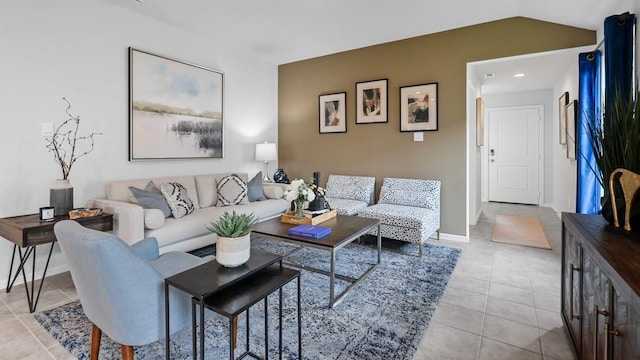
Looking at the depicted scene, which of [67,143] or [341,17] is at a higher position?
[341,17]

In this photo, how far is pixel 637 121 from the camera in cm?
152

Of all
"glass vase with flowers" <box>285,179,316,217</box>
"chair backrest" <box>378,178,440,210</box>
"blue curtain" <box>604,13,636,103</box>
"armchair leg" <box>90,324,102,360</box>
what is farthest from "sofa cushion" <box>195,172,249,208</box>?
"blue curtain" <box>604,13,636,103</box>

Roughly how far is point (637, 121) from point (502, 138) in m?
5.96

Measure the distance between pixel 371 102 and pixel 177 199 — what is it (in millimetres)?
2756

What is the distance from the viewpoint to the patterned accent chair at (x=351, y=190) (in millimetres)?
4221

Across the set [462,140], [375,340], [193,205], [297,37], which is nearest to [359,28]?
[297,37]

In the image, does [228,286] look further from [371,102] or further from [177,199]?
[371,102]

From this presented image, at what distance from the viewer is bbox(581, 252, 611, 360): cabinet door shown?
119 cm

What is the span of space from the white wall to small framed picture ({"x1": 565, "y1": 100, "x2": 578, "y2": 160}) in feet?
15.6

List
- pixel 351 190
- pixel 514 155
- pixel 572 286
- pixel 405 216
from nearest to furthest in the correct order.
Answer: pixel 572 286
pixel 405 216
pixel 351 190
pixel 514 155

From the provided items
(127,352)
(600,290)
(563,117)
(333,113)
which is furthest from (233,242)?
(563,117)

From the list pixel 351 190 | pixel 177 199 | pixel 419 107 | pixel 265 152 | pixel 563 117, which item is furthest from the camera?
pixel 563 117

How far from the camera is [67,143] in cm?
298

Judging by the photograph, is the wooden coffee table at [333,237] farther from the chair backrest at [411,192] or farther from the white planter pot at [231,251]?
the chair backrest at [411,192]
